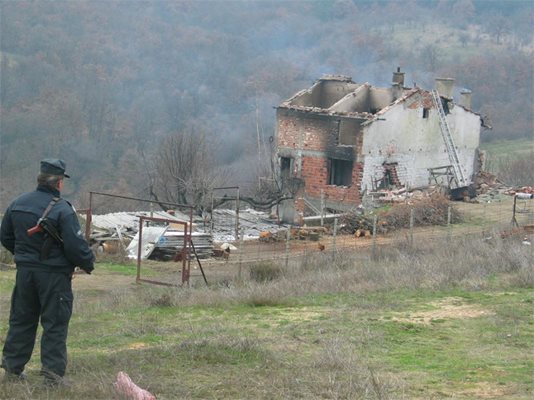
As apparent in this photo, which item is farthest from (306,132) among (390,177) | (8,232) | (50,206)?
(50,206)

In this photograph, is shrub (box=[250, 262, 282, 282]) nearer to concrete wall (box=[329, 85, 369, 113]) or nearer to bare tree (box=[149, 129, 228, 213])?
concrete wall (box=[329, 85, 369, 113])

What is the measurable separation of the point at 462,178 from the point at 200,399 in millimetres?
38013

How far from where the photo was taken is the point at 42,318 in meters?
8.15

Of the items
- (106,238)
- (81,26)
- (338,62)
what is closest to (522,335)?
(106,238)

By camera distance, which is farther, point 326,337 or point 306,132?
point 306,132

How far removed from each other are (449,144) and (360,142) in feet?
21.8

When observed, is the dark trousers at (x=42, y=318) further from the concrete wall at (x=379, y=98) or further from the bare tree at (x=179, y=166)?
the bare tree at (x=179, y=166)

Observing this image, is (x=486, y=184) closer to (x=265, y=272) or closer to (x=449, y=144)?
(x=449, y=144)

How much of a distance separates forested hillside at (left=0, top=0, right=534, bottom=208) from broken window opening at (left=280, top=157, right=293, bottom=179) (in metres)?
11.1

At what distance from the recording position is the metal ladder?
139ft

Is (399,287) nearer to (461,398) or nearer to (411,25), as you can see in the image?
(461,398)

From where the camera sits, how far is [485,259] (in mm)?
17875

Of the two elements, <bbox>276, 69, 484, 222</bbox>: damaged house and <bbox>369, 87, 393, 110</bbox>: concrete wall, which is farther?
<bbox>369, 87, 393, 110</bbox>: concrete wall

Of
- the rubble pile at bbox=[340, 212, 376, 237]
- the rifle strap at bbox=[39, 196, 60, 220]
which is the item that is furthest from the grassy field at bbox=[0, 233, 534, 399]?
the rubble pile at bbox=[340, 212, 376, 237]
